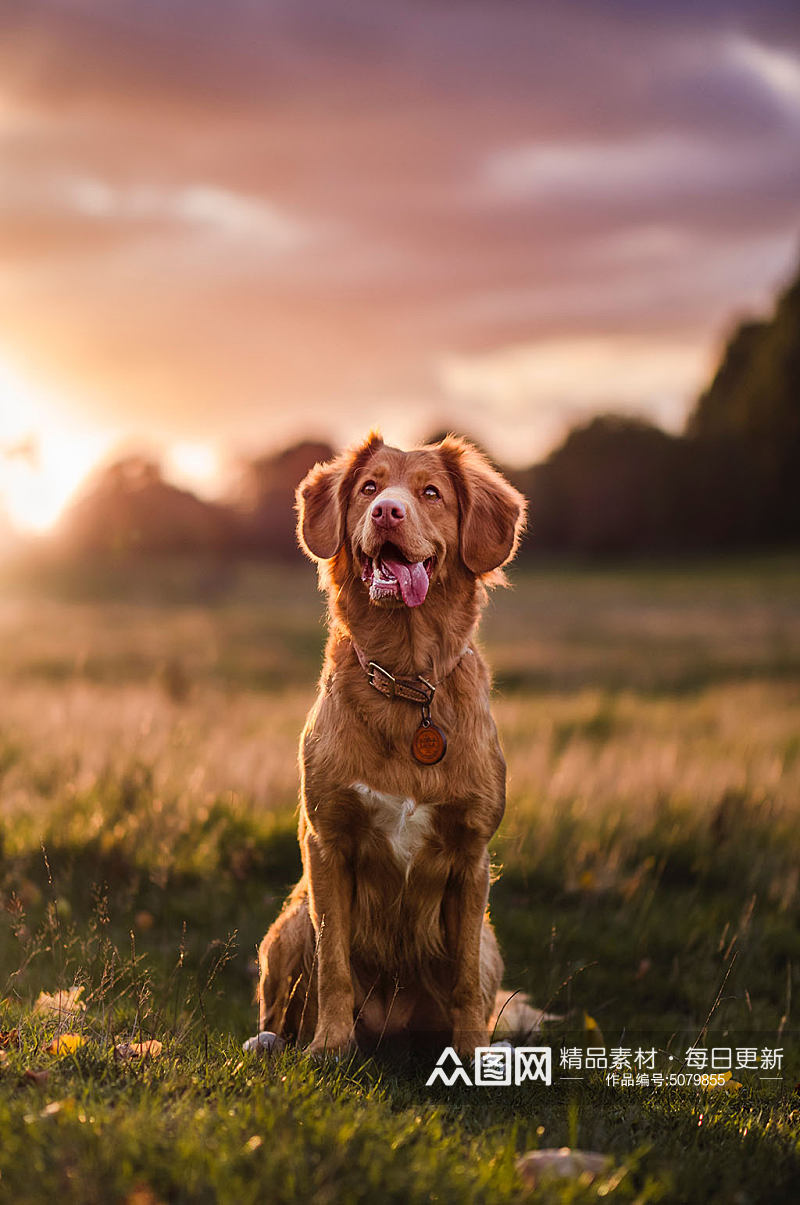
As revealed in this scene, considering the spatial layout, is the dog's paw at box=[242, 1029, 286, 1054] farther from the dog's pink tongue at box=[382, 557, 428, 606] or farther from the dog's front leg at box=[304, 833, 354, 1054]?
the dog's pink tongue at box=[382, 557, 428, 606]

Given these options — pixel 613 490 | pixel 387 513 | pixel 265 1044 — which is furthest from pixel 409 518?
pixel 613 490

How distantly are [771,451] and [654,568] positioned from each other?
10.5m

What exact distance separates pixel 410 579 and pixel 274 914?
260cm

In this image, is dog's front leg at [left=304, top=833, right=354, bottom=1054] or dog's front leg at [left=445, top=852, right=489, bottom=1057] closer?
dog's front leg at [left=304, top=833, right=354, bottom=1054]

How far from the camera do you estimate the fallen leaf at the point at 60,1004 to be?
3216mm

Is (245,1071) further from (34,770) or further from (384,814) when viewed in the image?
(34,770)

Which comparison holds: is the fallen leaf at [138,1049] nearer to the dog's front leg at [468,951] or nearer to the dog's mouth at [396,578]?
the dog's front leg at [468,951]

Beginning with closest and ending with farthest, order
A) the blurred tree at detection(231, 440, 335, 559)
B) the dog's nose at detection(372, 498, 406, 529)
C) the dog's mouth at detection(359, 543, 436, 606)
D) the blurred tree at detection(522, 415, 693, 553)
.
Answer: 1. the dog's nose at detection(372, 498, 406, 529)
2. the dog's mouth at detection(359, 543, 436, 606)
3. the blurred tree at detection(231, 440, 335, 559)
4. the blurred tree at detection(522, 415, 693, 553)

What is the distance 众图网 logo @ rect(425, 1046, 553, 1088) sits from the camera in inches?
130

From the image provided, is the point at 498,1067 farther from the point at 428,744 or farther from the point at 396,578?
the point at 396,578

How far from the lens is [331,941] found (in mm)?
3510

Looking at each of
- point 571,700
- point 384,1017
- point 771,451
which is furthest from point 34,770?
point 771,451

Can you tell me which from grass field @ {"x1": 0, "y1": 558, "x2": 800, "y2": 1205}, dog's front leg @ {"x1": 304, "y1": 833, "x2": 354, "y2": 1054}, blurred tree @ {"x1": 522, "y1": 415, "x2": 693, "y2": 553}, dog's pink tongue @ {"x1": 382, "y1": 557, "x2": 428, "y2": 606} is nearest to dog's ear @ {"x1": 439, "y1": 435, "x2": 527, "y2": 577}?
dog's pink tongue @ {"x1": 382, "y1": 557, "x2": 428, "y2": 606}

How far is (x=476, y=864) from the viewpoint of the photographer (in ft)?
11.7
